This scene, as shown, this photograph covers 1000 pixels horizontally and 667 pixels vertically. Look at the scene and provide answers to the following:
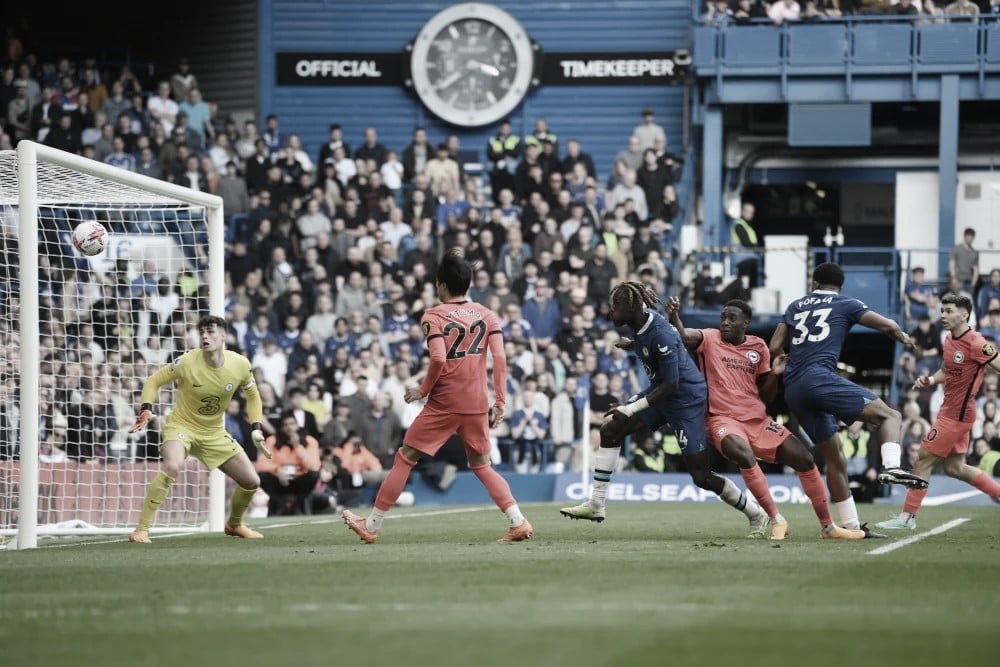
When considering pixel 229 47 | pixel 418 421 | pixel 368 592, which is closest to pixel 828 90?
pixel 229 47

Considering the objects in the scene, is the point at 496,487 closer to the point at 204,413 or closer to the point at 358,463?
the point at 204,413

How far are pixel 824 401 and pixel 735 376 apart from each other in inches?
32.7

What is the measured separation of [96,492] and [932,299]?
1379cm

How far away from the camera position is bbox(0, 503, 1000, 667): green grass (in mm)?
6234

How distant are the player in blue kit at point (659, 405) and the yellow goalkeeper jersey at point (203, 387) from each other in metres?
2.96

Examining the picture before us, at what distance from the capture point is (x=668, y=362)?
12.0m

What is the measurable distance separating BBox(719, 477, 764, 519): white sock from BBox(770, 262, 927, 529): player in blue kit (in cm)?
70

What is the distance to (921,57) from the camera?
1088 inches

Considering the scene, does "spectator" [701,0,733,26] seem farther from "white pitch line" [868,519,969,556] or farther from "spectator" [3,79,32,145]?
"white pitch line" [868,519,969,556]

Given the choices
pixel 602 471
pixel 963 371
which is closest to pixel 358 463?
pixel 602 471

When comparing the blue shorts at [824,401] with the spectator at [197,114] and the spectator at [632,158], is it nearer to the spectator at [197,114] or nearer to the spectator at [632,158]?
the spectator at [632,158]

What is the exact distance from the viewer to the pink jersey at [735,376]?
1241 cm

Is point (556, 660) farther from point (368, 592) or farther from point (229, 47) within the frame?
A: point (229, 47)

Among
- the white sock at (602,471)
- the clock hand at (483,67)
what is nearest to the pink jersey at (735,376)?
the white sock at (602,471)
